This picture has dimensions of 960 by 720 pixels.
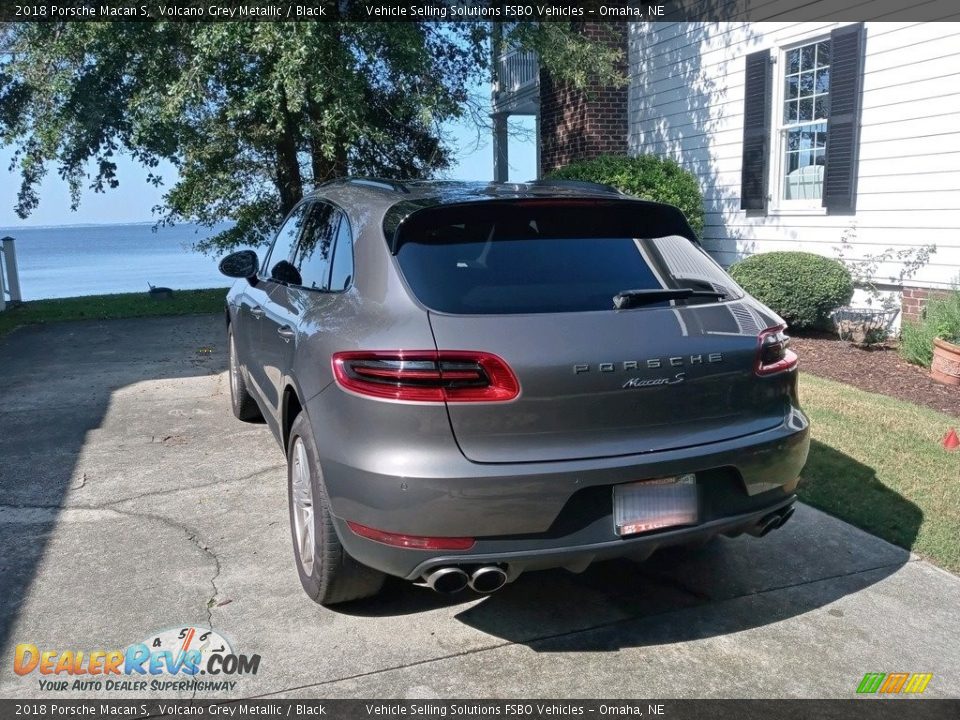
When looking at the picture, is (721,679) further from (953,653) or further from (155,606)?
(155,606)

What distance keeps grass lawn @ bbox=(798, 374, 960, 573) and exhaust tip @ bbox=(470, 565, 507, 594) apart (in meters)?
2.32

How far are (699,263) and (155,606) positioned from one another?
9.00 ft

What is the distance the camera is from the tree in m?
10.4

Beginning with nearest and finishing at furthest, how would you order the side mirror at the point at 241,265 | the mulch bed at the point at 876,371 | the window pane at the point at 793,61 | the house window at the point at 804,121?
the side mirror at the point at 241,265 < the mulch bed at the point at 876,371 < the house window at the point at 804,121 < the window pane at the point at 793,61

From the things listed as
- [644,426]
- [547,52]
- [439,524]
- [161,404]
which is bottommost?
[161,404]

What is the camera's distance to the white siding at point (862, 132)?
8.52 meters

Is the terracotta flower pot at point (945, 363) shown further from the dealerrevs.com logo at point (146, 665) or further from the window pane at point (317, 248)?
the dealerrevs.com logo at point (146, 665)

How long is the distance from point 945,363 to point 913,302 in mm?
1757

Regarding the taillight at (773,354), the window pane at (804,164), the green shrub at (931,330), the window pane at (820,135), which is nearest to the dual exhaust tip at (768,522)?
the taillight at (773,354)

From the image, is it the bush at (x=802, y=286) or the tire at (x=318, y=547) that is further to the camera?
the bush at (x=802, y=286)

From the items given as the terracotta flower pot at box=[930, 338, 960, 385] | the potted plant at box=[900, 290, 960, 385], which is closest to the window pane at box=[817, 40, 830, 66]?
the potted plant at box=[900, 290, 960, 385]

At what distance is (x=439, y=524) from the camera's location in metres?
2.87

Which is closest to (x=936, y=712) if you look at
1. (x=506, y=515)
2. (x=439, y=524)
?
(x=506, y=515)

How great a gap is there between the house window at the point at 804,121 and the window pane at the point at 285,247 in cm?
704
